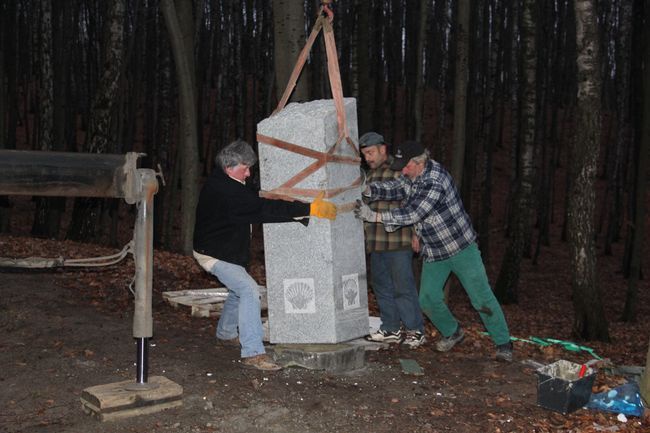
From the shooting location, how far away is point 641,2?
1573 centimetres

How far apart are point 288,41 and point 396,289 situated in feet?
11.7

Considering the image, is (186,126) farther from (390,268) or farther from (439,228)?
(439,228)

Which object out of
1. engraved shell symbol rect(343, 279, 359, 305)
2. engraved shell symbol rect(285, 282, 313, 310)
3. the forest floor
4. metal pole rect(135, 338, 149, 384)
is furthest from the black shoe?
metal pole rect(135, 338, 149, 384)

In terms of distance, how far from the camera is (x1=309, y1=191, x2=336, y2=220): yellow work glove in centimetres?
555

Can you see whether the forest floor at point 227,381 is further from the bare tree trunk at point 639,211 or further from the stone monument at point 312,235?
the bare tree trunk at point 639,211

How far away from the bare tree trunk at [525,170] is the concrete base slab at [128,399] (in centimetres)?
1047

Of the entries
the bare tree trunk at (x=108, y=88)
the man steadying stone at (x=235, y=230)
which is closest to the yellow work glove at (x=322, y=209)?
the man steadying stone at (x=235, y=230)

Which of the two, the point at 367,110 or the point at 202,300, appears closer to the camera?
the point at 202,300

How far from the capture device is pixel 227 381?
554 centimetres

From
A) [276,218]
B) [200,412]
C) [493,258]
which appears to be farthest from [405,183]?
[493,258]

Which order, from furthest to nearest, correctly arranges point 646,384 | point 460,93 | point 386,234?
point 460,93
point 386,234
point 646,384

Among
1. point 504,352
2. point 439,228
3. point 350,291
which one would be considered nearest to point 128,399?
point 350,291

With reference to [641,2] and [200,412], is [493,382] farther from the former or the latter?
[641,2]

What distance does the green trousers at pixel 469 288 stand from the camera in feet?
20.8
